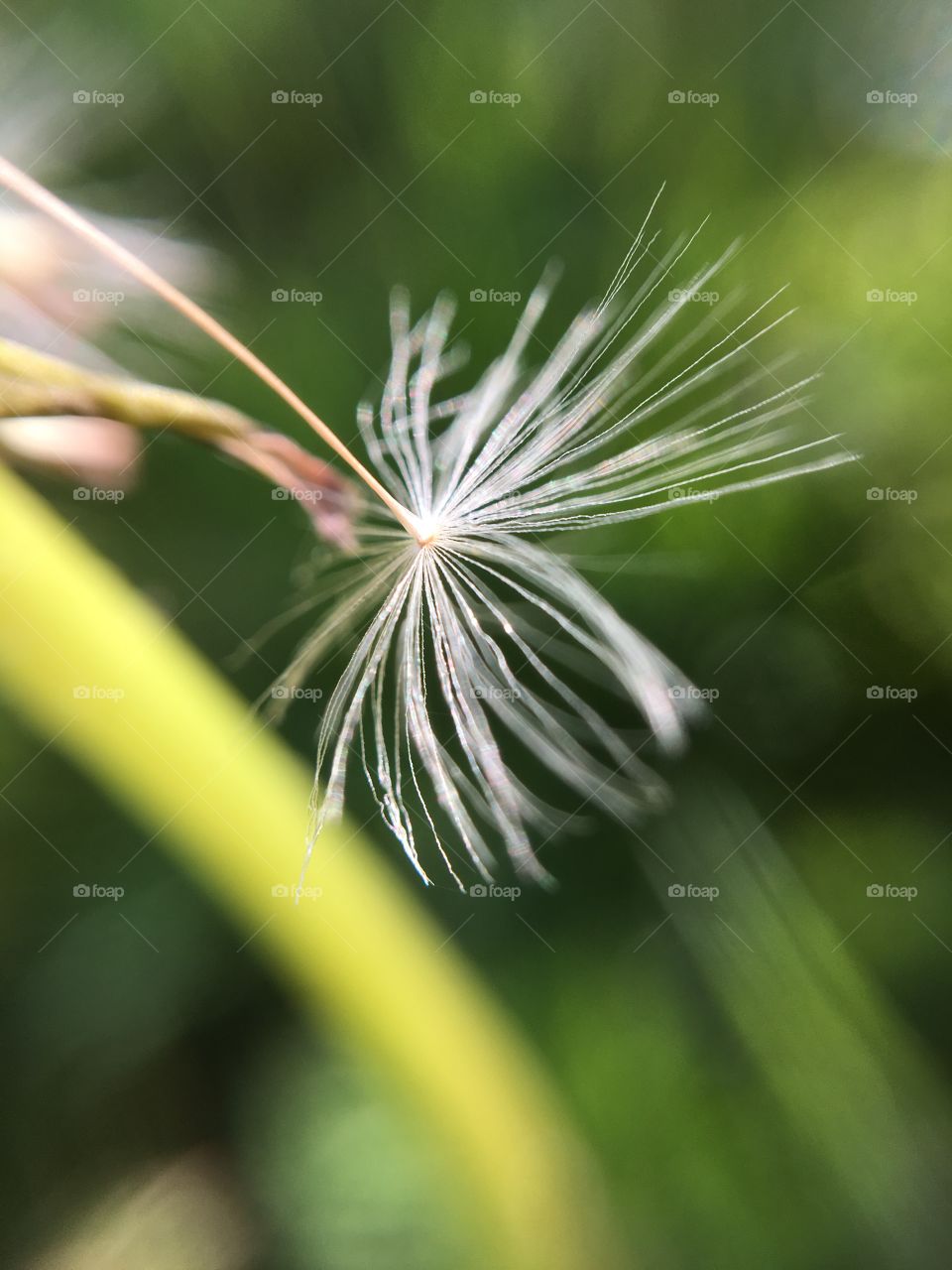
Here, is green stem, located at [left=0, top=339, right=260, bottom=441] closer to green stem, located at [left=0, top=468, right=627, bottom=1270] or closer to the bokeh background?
green stem, located at [left=0, top=468, right=627, bottom=1270]

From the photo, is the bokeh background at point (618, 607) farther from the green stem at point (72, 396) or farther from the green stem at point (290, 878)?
the green stem at point (72, 396)

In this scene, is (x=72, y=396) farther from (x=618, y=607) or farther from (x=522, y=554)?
(x=618, y=607)

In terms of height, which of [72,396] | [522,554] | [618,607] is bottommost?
[72,396]

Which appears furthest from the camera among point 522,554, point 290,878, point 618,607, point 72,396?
point 618,607

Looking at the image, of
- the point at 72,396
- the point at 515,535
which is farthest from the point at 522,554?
the point at 72,396

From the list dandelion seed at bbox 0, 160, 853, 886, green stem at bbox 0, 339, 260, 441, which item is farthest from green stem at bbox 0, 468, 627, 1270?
green stem at bbox 0, 339, 260, 441

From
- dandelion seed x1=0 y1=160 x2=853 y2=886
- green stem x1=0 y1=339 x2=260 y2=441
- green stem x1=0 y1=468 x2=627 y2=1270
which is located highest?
dandelion seed x1=0 y1=160 x2=853 y2=886

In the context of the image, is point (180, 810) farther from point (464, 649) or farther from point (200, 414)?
point (200, 414)

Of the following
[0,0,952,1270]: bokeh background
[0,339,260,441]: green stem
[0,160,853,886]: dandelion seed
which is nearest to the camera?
[0,339,260,441]: green stem
